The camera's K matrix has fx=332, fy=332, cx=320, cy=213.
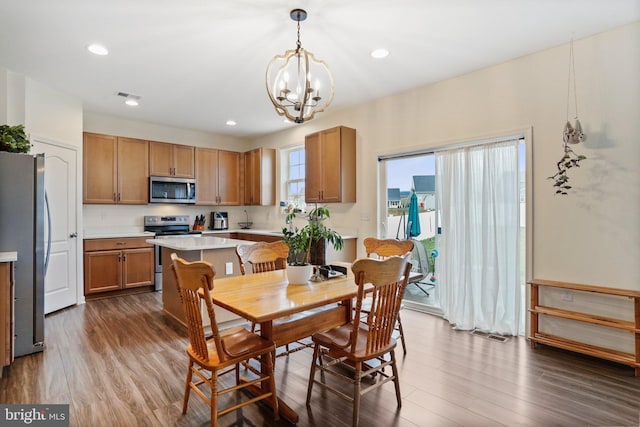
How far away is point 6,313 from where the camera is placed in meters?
2.52

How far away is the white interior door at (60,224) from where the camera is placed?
3945 millimetres

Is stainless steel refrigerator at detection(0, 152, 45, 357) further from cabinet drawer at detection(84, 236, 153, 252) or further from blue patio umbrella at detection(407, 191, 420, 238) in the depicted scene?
blue patio umbrella at detection(407, 191, 420, 238)

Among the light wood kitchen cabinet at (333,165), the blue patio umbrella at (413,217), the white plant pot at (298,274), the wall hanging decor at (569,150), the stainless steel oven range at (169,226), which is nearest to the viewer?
the white plant pot at (298,274)

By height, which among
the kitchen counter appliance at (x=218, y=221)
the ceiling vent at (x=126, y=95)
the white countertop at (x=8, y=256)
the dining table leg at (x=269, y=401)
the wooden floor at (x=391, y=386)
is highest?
the ceiling vent at (x=126, y=95)

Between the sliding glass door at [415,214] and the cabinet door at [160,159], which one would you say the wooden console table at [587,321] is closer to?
the sliding glass door at [415,214]

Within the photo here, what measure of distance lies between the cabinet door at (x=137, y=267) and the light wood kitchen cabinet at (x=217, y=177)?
1281 mm

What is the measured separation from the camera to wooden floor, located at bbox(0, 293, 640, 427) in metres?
1.99

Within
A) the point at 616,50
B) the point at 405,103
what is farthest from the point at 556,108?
the point at 405,103

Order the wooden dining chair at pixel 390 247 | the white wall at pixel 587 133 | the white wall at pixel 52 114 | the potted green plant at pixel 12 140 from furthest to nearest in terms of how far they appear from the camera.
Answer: the white wall at pixel 52 114
the wooden dining chair at pixel 390 247
the potted green plant at pixel 12 140
the white wall at pixel 587 133

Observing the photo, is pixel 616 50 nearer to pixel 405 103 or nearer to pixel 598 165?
pixel 598 165

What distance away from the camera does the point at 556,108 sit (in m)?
2.98

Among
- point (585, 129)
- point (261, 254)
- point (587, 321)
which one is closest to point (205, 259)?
point (261, 254)

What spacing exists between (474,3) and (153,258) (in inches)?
200

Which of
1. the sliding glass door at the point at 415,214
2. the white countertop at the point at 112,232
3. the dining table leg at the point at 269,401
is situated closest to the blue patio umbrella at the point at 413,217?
the sliding glass door at the point at 415,214
